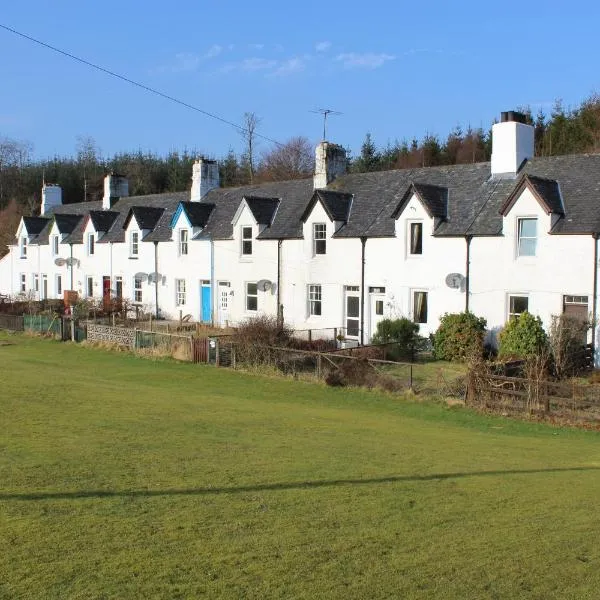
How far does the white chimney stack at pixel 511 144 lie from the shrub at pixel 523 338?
8.02 metres

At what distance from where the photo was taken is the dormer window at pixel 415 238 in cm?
3045

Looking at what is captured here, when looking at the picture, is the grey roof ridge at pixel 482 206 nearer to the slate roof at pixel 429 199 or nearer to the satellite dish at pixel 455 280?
the slate roof at pixel 429 199

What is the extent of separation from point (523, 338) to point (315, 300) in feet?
39.4

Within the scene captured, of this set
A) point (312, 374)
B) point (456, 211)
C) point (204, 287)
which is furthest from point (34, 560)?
point (204, 287)

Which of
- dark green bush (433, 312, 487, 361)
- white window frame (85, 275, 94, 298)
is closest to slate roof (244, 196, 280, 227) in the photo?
dark green bush (433, 312, 487, 361)

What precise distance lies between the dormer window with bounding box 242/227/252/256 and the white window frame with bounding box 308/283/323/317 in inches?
186

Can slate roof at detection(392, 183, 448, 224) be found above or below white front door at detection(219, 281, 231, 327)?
above

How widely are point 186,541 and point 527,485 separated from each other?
5490 millimetres

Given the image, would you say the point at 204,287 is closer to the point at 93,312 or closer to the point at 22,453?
the point at 93,312

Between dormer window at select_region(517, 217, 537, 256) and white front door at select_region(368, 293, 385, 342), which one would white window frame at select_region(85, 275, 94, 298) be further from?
dormer window at select_region(517, 217, 537, 256)

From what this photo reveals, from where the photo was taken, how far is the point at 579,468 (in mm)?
12547

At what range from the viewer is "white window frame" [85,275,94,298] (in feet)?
162

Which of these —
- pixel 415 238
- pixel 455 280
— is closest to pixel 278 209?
pixel 415 238

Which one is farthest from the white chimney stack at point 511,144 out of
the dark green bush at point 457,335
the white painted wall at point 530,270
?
the dark green bush at point 457,335
